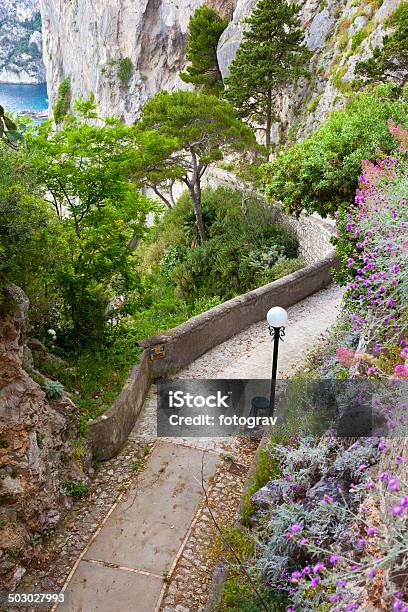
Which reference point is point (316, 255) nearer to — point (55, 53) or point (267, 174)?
point (267, 174)

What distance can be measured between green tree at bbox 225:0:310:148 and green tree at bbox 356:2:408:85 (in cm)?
618

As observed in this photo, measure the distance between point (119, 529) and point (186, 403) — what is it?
2962 millimetres

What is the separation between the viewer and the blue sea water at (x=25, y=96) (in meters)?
92.1

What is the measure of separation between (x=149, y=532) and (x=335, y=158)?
21.4 feet

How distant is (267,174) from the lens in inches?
453

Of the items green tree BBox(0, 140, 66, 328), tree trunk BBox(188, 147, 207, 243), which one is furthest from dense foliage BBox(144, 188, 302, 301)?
green tree BBox(0, 140, 66, 328)

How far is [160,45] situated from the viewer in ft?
134

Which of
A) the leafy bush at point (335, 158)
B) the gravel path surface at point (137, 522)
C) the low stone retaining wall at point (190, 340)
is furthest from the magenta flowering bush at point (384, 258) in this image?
the low stone retaining wall at point (190, 340)

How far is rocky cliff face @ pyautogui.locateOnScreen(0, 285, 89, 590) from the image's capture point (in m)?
5.16

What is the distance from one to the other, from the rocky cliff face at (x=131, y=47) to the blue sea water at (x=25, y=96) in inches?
1850

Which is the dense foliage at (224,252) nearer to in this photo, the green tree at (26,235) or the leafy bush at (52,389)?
the green tree at (26,235)

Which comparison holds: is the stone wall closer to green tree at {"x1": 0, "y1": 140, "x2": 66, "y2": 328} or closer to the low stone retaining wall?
the low stone retaining wall

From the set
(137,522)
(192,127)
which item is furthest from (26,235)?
(192,127)

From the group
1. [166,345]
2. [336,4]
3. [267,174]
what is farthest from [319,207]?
[336,4]
